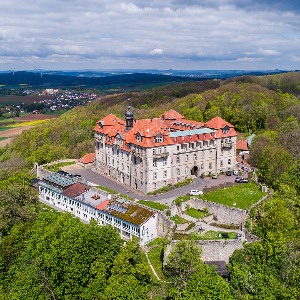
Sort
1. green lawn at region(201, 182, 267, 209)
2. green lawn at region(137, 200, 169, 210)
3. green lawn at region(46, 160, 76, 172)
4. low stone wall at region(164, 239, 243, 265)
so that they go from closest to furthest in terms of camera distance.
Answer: low stone wall at region(164, 239, 243, 265), green lawn at region(137, 200, 169, 210), green lawn at region(201, 182, 267, 209), green lawn at region(46, 160, 76, 172)

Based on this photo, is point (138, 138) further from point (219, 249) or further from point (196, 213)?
point (219, 249)

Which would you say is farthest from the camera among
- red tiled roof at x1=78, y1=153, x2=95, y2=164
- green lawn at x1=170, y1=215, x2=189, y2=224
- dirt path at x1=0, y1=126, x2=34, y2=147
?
dirt path at x1=0, y1=126, x2=34, y2=147

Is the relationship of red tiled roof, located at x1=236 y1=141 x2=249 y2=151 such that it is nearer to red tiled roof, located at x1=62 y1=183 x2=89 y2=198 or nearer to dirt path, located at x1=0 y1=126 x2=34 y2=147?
red tiled roof, located at x1=62 y1=183 x2=89 y2=198

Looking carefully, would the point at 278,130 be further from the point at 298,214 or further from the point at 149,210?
the point at 149,210

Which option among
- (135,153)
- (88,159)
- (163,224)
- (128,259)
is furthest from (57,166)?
(128,259)

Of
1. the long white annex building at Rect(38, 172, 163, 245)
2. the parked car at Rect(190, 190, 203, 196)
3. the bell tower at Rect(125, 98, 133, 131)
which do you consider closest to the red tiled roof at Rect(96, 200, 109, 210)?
the long white annex building at Rect(38, 172, 163, 245)

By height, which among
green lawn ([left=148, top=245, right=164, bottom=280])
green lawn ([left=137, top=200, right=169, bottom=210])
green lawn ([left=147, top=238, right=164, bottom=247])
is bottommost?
green lawn ([left=148, top=245, right=164, bottom=280])

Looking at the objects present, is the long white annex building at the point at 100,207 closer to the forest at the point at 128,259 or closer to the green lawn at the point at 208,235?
the forest at the point at 128,259

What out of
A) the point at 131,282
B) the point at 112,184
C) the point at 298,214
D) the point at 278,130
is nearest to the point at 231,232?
the point at 298,214
